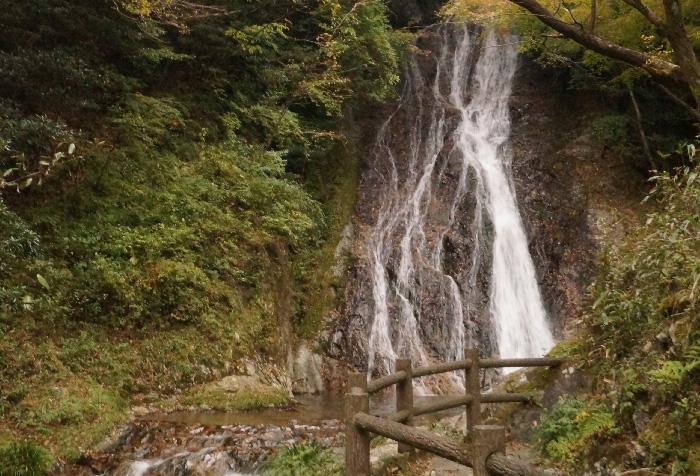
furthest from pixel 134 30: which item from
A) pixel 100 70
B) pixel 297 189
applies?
pixel 297 189

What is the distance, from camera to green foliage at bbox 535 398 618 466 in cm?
453

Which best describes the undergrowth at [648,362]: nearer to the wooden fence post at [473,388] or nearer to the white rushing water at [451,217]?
the wooden fence post at [473,388]

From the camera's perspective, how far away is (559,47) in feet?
50.6

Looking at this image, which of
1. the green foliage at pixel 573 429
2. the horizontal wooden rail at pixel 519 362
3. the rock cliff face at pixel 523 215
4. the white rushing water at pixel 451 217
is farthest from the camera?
the rock cliff face at pixel 523 215

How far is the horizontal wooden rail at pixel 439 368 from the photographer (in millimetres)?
5332

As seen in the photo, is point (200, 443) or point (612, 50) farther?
point (612, 50)

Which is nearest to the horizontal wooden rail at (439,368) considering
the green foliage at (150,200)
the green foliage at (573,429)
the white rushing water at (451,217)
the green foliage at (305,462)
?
the green foliage at (573,429)

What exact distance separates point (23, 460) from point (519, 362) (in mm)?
5339

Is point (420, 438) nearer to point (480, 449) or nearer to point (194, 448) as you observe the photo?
point (480, 449)

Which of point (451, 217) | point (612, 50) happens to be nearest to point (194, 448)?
point (612, 50)

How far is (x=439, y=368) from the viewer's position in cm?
552

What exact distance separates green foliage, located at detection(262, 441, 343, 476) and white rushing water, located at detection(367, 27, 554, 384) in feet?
19.5

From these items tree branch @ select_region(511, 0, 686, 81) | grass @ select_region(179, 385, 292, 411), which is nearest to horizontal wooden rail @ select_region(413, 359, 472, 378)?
grass @ select_region(179, 385, 292, 411)

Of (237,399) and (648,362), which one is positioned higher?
(648,362)
